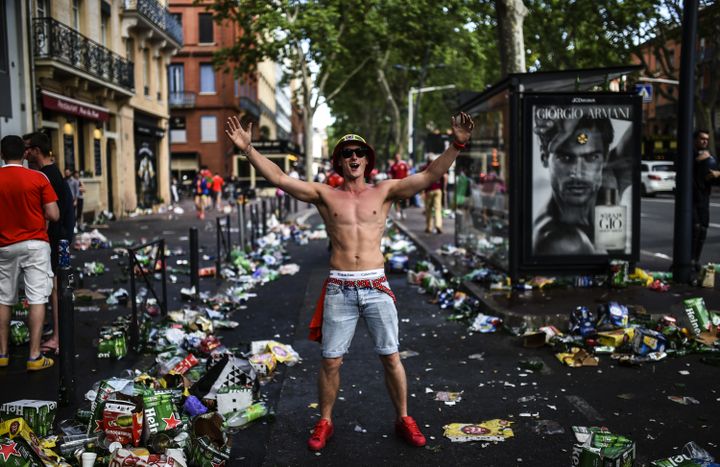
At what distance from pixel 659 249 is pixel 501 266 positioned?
485 cm

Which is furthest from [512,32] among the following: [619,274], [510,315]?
[510,315]

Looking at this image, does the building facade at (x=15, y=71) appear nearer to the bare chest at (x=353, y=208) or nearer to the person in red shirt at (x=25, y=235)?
the person in red shirt at (x=25, y=235)

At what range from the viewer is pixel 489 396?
5.20 metres

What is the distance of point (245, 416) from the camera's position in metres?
4.79

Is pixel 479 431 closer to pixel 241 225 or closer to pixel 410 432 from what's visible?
pixel 410 432

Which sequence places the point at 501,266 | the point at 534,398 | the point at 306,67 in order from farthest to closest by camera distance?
the point at 306,67, the point at 501,266, the point at 534,398

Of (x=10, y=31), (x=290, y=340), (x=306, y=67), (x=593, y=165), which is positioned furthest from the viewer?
(x=306, y=67)

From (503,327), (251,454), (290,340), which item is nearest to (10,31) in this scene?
(290,340)

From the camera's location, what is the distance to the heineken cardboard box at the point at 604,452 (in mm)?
3494

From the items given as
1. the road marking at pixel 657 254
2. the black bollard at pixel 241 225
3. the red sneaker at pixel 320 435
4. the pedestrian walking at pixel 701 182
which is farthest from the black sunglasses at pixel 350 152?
the black bollard at pixel 241 225

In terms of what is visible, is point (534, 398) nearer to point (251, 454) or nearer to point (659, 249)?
point (251, 454)

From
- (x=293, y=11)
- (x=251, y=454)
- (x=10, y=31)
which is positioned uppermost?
(x=293, y=11)

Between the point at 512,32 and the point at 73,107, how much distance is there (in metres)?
14.3

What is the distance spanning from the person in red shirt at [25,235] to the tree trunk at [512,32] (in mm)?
9602
